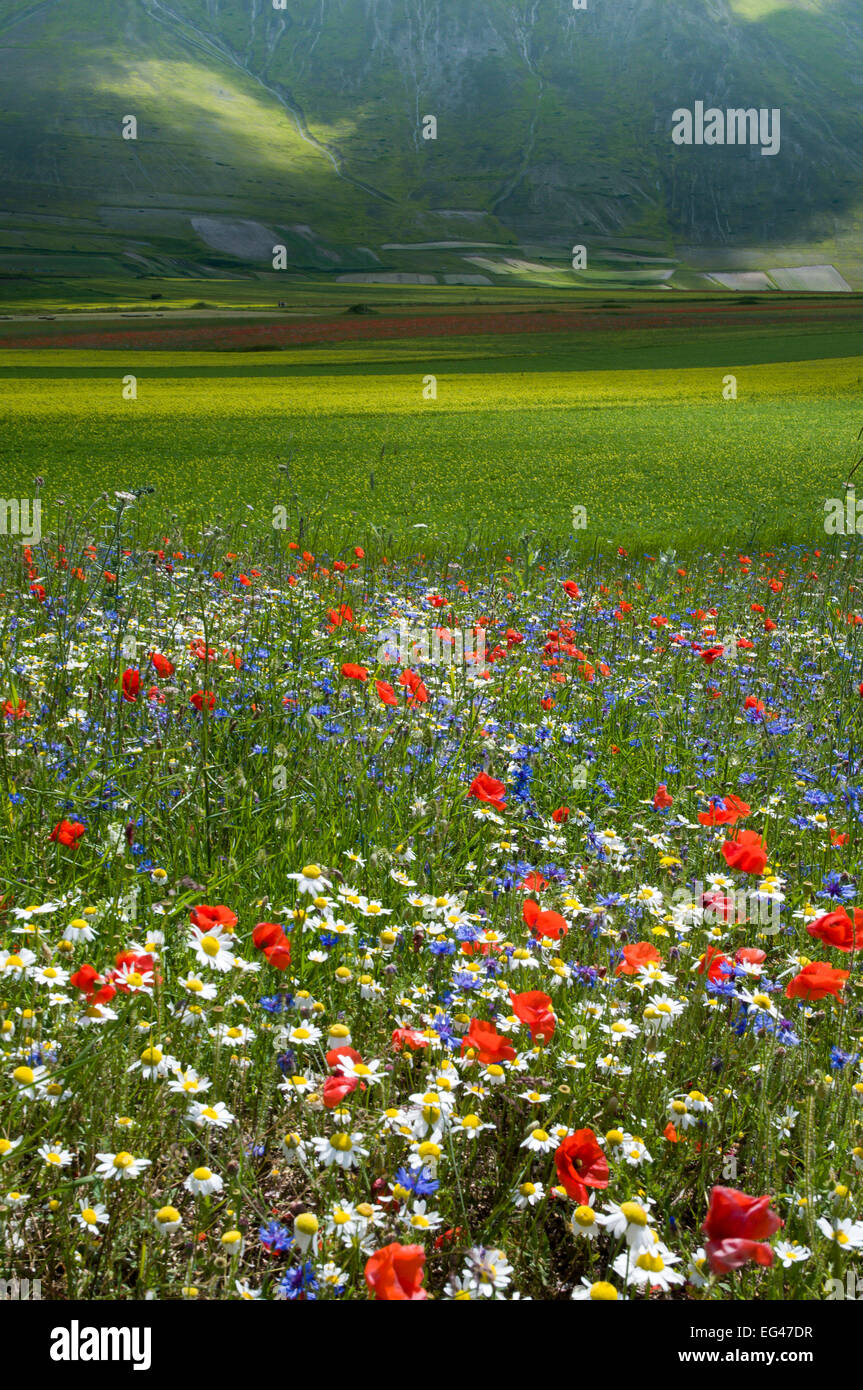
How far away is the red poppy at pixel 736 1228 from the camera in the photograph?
116 cm

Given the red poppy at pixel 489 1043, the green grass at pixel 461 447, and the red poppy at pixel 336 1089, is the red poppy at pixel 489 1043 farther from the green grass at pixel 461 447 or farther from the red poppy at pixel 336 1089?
the green grass at pixel 461 447

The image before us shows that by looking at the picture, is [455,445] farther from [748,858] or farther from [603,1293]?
[603,1293]

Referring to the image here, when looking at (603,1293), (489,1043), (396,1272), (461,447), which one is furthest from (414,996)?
(461,447)

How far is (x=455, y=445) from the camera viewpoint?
1678cm

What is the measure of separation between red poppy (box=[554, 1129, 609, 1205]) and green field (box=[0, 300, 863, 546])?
3614 mm

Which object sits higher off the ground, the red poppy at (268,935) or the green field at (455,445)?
the green field at (455,445)

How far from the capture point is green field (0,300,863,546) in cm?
1089


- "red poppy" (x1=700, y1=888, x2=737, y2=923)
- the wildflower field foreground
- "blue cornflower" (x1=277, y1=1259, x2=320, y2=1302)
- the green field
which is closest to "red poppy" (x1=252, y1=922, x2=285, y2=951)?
the wildflower field foreground

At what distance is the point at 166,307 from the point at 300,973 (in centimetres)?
8393

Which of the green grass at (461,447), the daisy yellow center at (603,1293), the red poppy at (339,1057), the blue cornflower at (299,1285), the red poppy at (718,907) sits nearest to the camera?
the daisy yellow center at (603,1293)

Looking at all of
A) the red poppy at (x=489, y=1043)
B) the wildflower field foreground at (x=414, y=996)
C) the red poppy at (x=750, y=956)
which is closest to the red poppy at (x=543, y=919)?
the wildflower field foreground at (x=414, y=996)

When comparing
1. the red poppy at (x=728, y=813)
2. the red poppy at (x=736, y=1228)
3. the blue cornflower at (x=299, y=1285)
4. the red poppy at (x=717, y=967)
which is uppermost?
the red poppy at (x=728, y=813)

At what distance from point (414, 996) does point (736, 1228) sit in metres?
1.10
